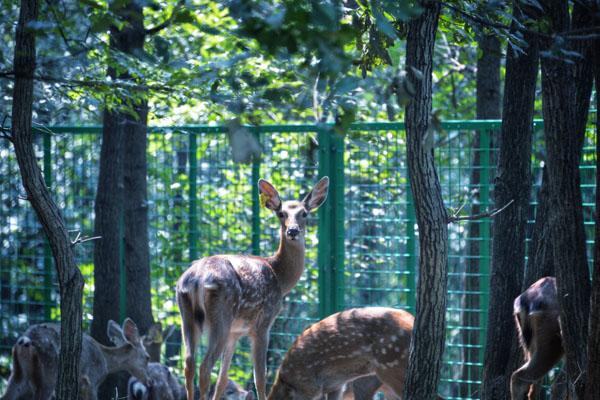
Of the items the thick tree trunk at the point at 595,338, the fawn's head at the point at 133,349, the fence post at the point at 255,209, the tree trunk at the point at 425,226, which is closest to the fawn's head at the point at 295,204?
→ the fence post at the point at 255,209

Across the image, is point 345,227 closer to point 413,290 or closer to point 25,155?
point 413,290

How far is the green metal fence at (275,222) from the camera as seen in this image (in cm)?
830

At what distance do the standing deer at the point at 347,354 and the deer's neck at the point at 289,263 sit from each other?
893 mm

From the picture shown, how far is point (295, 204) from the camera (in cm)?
814

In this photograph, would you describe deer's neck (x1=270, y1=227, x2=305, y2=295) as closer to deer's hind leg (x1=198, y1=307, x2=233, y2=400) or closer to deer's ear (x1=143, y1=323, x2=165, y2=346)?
deer's hind leg (x1=198, y1=307, x2=233, y2=400)

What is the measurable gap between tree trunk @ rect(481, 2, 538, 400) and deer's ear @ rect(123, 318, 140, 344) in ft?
10.7

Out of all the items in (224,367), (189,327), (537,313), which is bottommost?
(224,367)

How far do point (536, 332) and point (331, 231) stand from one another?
2987 millimetres

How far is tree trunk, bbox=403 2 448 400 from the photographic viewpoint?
15.3 ft

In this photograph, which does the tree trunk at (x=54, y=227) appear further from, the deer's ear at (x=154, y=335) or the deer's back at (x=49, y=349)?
the deer's ear at (x=154, y=335)

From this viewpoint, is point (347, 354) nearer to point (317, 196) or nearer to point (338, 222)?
A: point (317, 196)

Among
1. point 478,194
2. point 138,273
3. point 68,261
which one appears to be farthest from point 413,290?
point 68,261

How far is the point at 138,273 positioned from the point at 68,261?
3.82m

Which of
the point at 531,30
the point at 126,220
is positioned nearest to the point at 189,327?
the point at 126,220
